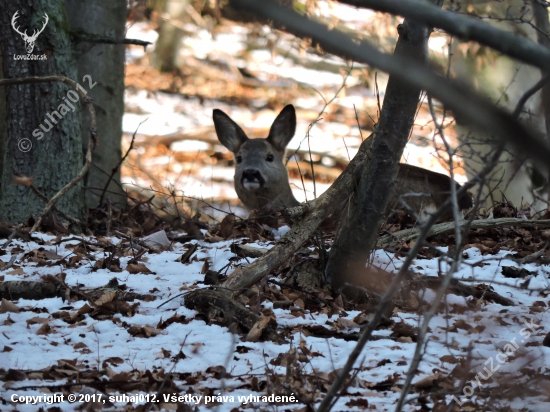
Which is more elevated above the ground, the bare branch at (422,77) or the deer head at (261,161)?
the deer head at (261,161)

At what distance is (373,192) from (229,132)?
556 centimetres

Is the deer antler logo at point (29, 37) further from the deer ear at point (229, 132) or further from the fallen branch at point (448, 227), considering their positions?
the fallen branch at point (448, 227)

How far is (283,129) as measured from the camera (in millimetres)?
9633

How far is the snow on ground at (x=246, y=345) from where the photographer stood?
3.31 m

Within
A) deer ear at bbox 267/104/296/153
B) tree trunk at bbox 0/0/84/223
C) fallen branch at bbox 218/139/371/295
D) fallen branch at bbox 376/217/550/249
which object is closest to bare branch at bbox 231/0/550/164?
fallen branch at bbox 218/139/371/295

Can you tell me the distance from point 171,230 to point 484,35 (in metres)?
6.31

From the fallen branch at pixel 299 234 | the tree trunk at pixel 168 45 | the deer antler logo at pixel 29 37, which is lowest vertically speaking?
the fallen branch at pixel 299 234

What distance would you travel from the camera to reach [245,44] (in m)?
19.0

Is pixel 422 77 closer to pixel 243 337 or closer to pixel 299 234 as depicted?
pixel 243 337

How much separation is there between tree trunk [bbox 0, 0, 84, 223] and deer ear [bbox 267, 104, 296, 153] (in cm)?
324

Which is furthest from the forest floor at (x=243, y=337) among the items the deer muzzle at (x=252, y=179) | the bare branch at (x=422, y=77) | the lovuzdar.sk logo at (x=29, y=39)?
the deer muzzle at (x=252, y=179)

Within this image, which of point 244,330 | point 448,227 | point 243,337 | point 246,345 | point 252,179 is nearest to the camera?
point 246,345

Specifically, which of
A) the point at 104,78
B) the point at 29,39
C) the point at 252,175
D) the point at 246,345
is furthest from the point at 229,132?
the point at 246,345

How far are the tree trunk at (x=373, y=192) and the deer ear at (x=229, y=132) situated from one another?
517 cm
